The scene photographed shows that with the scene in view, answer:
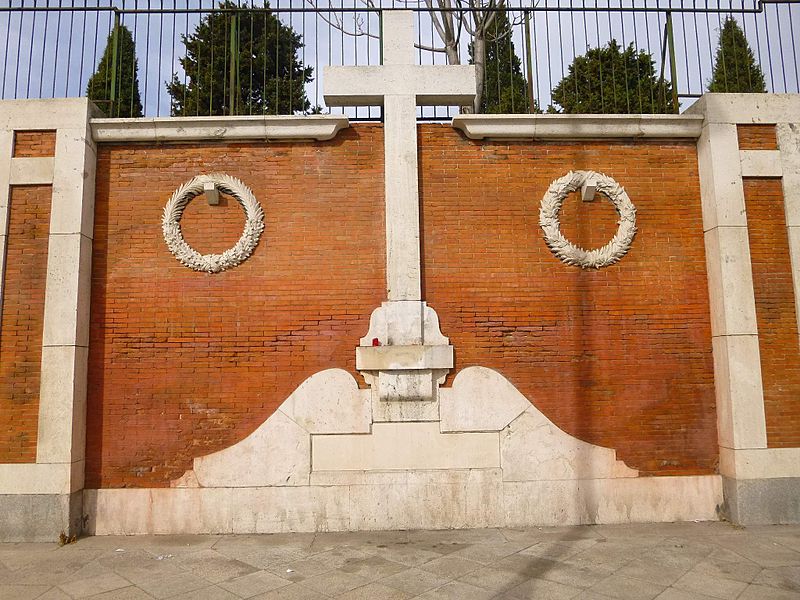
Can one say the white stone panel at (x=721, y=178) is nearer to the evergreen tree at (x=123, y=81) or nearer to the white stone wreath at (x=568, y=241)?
the white stone wreath at (x=568, y=241)

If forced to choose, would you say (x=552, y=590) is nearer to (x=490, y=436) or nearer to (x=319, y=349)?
(x=490, y=436)

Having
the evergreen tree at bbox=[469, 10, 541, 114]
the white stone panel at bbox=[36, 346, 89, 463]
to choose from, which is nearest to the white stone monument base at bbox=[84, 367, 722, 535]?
the white stone panel at bbox=[36, 346, 89, 463]

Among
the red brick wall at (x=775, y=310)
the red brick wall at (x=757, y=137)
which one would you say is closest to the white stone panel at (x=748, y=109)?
the red brick wall at (x=757, y=137)

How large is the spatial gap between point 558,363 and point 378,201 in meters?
3.00

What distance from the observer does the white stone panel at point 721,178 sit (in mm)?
6891

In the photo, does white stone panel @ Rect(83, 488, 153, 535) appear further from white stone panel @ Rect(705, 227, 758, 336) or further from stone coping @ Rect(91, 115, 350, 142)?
white stone panel @ Rect(705, 227, 758, 336)

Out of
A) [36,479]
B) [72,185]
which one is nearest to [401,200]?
[72,185]

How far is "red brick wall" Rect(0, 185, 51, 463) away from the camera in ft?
20.9

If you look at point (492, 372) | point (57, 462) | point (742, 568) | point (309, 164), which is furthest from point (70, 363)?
point (742, 568)

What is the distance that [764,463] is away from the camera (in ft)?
21.4

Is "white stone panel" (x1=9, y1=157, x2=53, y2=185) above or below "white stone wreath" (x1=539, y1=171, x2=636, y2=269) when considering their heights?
above

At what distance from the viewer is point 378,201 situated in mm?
7047

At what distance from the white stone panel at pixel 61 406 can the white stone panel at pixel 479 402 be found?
4209mm

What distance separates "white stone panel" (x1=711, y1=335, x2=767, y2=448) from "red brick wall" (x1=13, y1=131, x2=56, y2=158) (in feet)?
27.9
